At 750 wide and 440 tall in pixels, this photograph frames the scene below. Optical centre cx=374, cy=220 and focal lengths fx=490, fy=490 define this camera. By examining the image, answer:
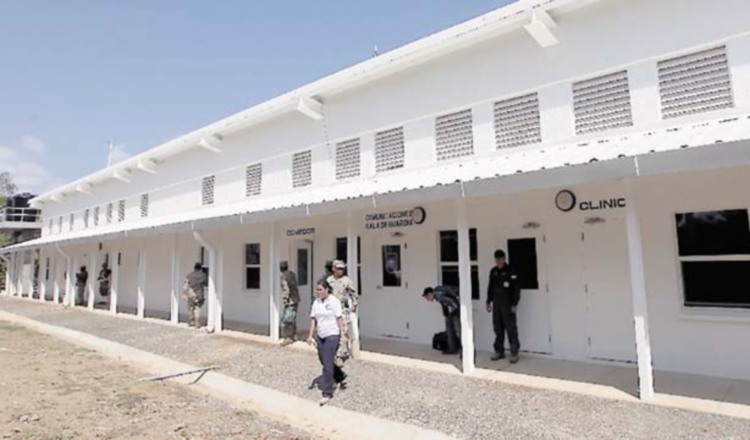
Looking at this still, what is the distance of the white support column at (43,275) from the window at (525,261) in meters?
26.0

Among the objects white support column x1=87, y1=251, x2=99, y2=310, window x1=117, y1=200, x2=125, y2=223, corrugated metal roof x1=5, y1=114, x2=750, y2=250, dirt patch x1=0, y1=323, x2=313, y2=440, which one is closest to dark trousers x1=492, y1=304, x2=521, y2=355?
corrugated metal roof x1=5, y1=114, x2=750, y2=250

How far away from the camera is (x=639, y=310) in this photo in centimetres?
575

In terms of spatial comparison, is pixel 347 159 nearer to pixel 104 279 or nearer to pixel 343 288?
pixel 343 288

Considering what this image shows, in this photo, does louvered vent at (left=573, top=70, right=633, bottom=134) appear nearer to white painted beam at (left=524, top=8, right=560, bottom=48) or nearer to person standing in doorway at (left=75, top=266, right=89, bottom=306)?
white painted beam at (left=524, top=8, right=560, bottom=48)

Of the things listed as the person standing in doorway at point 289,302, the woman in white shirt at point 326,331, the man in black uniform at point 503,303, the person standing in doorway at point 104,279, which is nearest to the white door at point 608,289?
the man in black uniform at point 503,303

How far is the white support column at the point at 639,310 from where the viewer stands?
565cm

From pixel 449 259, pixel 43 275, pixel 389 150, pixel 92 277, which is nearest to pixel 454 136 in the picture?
pixel 389 150

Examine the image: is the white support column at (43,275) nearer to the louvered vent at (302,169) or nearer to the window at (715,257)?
the louvered vent at (302,169)

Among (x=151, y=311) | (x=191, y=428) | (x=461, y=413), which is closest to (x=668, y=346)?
(x=461, y=413)

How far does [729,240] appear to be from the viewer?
652cm

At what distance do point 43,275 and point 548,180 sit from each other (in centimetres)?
2886

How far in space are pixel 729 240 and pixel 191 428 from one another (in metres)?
7.17

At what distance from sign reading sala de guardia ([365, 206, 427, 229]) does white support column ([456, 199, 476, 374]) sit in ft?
7.73

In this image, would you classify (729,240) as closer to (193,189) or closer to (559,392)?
(559,392)
